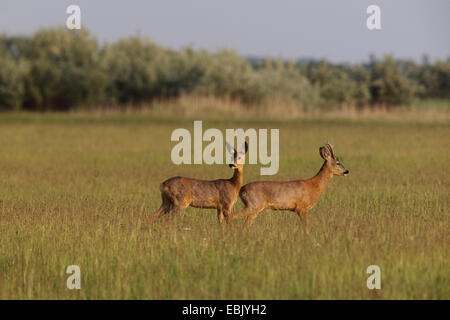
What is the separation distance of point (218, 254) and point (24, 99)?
145 feet

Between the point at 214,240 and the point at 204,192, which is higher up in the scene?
the point at 204,192

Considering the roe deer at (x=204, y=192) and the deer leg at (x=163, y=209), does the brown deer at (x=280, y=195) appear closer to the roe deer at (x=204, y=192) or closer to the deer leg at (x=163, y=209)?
the roe deer at (x=204, y=192)

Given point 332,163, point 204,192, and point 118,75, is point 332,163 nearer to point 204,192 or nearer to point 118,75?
point 204,192

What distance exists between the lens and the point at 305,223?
1063 cm

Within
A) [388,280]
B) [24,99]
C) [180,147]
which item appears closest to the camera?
[388,280]

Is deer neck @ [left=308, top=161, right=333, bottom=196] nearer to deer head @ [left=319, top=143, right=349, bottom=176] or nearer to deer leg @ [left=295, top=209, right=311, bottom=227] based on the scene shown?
deer head @ [left=319, top=143, right=349, bottom=176]

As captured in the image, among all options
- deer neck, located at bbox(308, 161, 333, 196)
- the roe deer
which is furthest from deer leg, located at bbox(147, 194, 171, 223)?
deer neck, located at bbox(308, 161, 333, 196)

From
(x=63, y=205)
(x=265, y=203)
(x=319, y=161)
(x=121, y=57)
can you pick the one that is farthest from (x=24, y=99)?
(x=265, y=203)

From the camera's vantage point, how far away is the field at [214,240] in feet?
25.1

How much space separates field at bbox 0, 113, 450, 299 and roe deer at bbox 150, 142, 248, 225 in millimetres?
274

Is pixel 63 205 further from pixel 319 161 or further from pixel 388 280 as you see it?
pixel 319 161

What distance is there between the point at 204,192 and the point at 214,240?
1195 millimetres

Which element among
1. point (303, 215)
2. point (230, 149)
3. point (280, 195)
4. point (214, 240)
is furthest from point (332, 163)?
point (214, 240)

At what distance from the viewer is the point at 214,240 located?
9523mm
